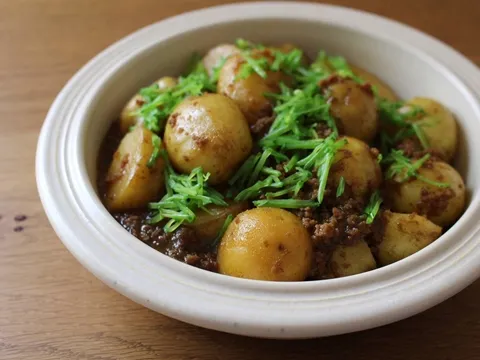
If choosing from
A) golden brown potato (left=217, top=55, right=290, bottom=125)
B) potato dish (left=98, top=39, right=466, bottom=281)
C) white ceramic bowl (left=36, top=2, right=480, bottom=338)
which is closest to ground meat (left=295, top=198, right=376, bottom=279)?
potato dish (left=98, top=39, right=466, bottom=281)

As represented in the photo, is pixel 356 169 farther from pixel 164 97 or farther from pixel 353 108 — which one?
pixel 164 97

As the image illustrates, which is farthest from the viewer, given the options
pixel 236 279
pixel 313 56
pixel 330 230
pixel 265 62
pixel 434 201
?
pixel 313 56

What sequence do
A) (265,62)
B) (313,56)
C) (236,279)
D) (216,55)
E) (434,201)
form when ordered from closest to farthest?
(236,279)
(434,201)
(265,62)
(216,55)
(313,56)

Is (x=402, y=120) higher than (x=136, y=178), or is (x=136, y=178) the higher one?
(x=402, y=120)

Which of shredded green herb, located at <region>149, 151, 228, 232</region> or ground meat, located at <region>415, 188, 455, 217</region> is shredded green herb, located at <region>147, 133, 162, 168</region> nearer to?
shredded green herb, located at <region>149, 151, 228, 232</region>

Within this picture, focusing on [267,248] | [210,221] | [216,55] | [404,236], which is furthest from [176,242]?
[216,55]

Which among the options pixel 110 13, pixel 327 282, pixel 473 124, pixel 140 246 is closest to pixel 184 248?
pixel 140 246

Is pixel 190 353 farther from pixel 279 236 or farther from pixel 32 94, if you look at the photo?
pixel 32 94

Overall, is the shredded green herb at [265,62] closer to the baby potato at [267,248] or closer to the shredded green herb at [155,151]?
the shredded green herb at [155,151]
